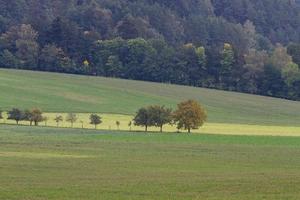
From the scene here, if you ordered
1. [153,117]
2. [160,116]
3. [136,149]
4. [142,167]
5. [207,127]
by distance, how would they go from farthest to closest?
[207,127], [160,116], [153,117], [136,149], [142,167]

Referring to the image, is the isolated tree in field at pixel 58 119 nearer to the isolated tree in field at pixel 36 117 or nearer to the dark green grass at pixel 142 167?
the isolated tree in field at pixel 36 117

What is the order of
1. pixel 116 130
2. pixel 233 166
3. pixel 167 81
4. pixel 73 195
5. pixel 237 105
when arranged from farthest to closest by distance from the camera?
pixel 167 81, pixel 237 105, pixel 116 130, pixel 233 166, pixel 73 195

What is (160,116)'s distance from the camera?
9431cm

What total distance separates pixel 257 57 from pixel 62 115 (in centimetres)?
6630

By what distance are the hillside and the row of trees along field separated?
1001 centimetres

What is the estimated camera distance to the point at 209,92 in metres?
138

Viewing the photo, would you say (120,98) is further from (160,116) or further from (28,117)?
(28,117)

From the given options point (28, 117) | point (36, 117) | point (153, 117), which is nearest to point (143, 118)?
point (153, 117)

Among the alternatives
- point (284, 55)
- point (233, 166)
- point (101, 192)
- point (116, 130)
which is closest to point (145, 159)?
point (233, 166)

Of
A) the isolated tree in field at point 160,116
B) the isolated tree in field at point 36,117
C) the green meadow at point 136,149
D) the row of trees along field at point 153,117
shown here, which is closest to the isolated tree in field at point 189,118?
the row of trees along field at point 153,117

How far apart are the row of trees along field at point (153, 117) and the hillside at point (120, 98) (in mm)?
10007

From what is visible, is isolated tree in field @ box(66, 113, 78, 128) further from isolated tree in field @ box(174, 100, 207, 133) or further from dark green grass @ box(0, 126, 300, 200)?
dark green grass @ box(0, 126, 300, 200)

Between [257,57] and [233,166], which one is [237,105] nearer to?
[257,57]

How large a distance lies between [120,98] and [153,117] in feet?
96.3
